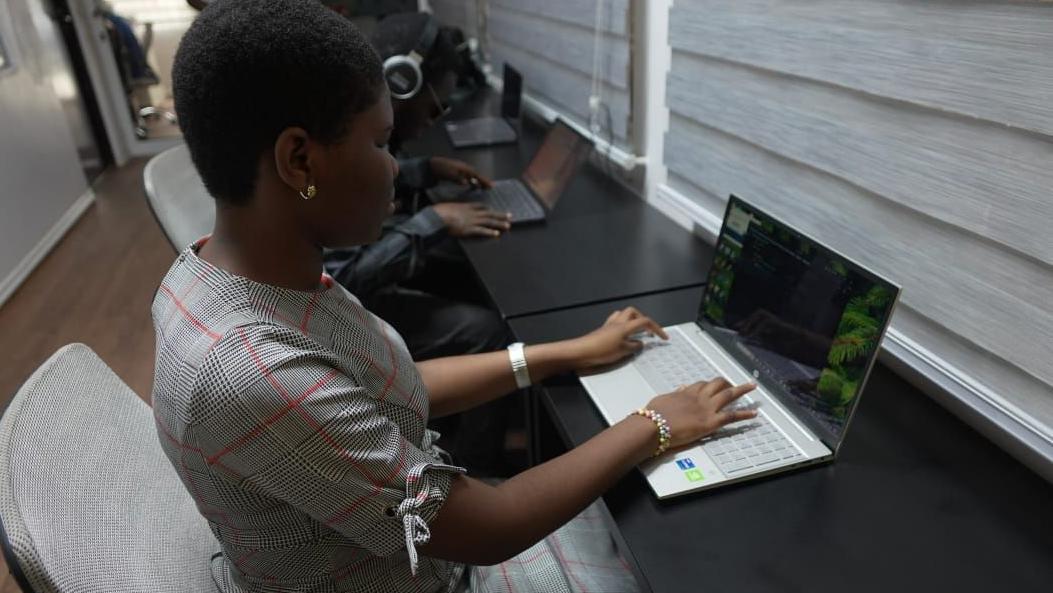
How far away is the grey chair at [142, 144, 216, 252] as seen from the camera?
1294 mm

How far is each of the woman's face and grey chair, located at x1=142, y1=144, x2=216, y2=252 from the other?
639mm

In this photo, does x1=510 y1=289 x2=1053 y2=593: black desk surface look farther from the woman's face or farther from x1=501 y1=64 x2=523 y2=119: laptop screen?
x1=501 y1=64 x2=523 y2=119: laptop screen

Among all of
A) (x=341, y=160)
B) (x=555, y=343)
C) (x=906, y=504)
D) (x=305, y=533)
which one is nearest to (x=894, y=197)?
(x=906, y=504)

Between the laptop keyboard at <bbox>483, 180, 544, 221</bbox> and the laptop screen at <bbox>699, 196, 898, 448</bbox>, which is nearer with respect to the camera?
the laptop screen at <bbox>699, 196, 898, 448</bbox>

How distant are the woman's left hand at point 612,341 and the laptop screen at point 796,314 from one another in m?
0.12

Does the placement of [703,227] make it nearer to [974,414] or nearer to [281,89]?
[974,414]

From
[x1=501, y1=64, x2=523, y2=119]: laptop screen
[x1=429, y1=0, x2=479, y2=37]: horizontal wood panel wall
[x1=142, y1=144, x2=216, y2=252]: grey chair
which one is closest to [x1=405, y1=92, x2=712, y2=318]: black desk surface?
[x1=142, y1=144, x2=216, y2=252]: grey chair

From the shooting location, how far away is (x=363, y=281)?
157 centimetres

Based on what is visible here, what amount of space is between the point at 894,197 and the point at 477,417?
1063 mm

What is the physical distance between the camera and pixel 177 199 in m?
1.39

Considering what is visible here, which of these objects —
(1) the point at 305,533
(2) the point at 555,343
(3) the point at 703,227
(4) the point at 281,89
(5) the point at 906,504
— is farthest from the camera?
(3) the point at 703,227

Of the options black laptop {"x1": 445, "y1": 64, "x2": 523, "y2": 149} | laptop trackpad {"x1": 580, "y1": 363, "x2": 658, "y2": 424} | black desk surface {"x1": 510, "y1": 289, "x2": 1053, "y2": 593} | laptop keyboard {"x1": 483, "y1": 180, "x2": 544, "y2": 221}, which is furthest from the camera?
black laptop {"x1": 445, "y1": 64, "x2": 523, "y2": 149}

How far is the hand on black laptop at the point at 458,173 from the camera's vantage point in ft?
6.45

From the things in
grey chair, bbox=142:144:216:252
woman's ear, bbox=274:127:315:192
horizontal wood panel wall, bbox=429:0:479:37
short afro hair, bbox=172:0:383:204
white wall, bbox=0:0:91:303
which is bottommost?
white wall, bbox=0:0:91:303
